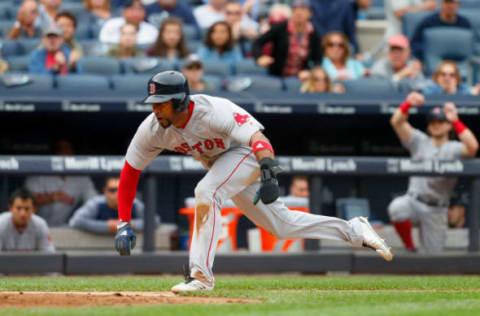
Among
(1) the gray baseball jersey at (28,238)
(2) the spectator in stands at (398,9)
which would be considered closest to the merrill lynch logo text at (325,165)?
(1) the gray baseball jersey at (28,238)

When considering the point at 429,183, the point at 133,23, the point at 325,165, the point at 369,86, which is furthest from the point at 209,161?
the point at 133,23

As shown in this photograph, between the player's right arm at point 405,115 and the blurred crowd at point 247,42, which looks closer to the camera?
the player's right arm at point 405,115

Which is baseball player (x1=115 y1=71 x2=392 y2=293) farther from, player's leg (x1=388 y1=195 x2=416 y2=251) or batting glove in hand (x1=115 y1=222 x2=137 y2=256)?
player's leg (x1=388 y1=195 x2=416 y2=251)

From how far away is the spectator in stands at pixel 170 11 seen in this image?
34.2 feet

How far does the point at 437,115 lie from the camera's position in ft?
26.2

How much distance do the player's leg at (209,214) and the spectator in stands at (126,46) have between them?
4.54m

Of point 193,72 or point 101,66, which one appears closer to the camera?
point 193,72

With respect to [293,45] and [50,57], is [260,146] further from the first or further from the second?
[293,45]

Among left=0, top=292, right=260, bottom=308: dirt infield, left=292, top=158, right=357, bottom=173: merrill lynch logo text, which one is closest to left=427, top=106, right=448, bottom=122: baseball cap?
left=292, top=158, right=357, bottom=173: merrill lynch logo text

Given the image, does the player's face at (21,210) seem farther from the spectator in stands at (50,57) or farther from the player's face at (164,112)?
the player's face at (164,112)

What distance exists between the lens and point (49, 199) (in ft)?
24.0

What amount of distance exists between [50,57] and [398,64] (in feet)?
12.3

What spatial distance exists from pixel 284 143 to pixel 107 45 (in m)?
2.25

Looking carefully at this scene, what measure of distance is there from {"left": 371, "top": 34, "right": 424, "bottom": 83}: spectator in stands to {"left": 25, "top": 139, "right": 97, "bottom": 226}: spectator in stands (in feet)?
11.9
